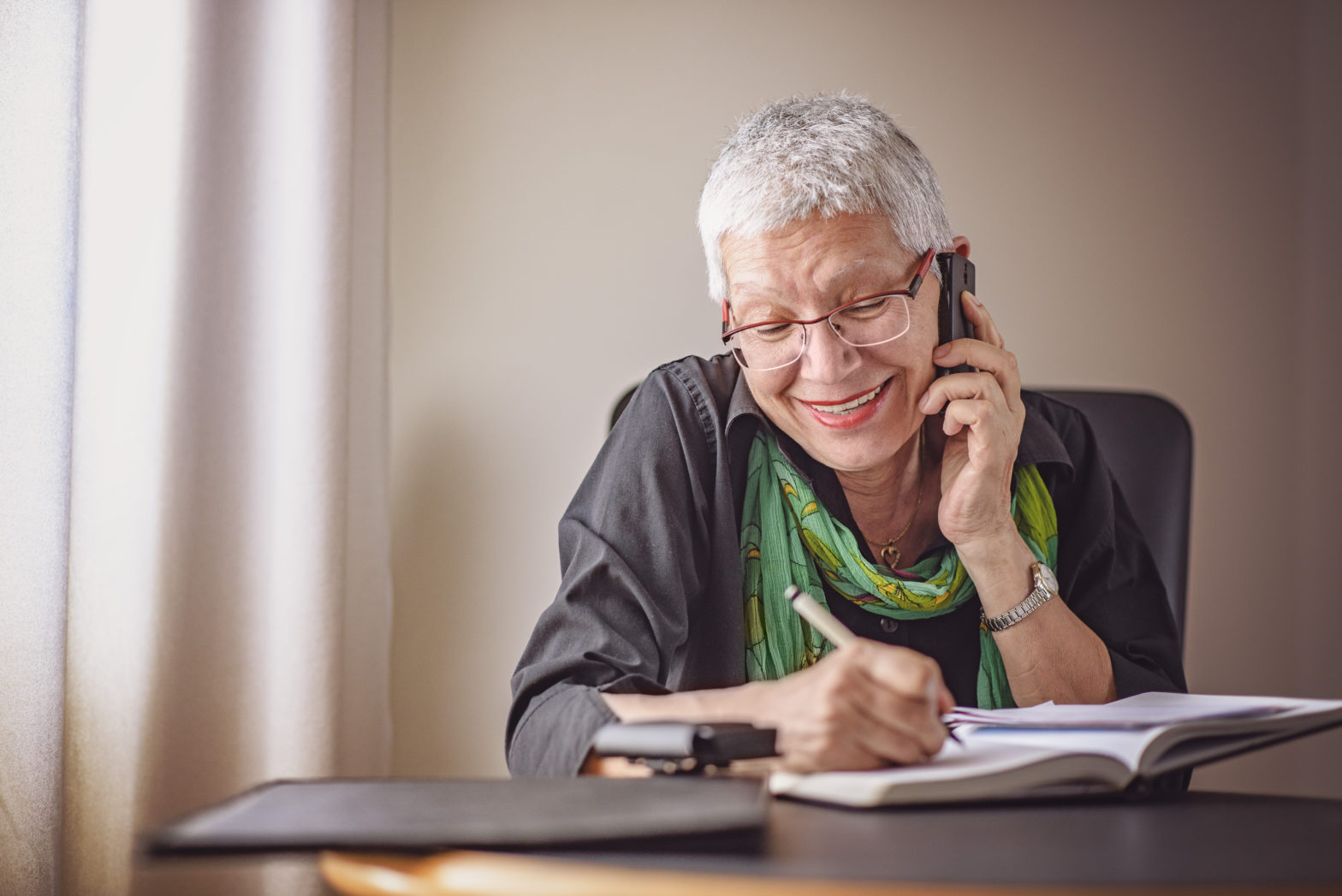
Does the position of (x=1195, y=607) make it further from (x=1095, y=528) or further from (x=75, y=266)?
(x=75, y=266)

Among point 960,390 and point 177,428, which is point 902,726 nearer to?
point 960,390

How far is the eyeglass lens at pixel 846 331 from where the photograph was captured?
1.09 meters

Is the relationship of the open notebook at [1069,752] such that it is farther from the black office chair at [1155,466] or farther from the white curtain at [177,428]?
the white curtain at [177,428]

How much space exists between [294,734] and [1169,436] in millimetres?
1345

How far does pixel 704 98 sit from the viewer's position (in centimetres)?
179

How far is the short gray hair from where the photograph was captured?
3.48 ft

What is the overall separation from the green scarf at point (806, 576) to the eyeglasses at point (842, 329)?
0.42 feet

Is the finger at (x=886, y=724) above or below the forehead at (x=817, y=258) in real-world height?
below

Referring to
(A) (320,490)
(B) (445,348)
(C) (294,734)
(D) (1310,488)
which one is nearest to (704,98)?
(B) (445,348)

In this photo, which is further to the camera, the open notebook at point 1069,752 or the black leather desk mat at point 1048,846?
the open notebook at point 1069,752

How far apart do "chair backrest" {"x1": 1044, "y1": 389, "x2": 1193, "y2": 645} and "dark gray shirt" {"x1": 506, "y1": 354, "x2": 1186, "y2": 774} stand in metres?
0.16

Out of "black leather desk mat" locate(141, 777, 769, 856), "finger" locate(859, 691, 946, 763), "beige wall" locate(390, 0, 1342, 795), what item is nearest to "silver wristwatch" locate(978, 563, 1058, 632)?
"finger" locate(859, 691, 946, 763)

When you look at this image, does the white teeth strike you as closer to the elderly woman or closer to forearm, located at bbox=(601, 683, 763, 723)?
the elderly woman

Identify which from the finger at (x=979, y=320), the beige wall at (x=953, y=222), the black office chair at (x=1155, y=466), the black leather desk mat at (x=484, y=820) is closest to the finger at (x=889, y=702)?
the black leather desk mat at (x=484, y=820)
